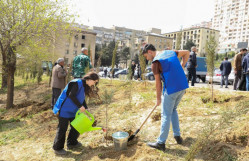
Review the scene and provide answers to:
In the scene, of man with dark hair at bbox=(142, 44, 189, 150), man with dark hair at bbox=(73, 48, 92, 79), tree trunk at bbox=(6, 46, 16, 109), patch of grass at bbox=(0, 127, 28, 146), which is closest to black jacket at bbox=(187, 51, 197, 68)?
man with dark hair at bbox=(73, 48, 92, 79)

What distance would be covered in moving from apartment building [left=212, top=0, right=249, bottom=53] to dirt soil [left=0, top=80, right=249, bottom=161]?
9453cm

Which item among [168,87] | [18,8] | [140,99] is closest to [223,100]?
[140,99]

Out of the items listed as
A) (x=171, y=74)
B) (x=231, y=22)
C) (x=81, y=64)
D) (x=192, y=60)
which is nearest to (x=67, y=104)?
(x=171, y=74)

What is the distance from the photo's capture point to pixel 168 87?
111 inches

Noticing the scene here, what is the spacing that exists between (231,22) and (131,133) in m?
117

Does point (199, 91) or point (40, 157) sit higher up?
point (199, 91)

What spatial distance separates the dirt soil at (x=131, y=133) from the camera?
9.30ft

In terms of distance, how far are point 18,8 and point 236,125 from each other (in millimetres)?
7439

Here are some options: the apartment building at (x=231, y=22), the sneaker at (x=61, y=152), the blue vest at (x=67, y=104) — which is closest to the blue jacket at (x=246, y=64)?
the blue vest at (x=67, y=104)

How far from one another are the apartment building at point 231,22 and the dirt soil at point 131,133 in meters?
94.5

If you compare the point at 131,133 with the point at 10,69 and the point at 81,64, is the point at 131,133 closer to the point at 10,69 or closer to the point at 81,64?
the point at 81,64

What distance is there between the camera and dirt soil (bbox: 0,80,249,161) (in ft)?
9.30

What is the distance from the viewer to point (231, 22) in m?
100

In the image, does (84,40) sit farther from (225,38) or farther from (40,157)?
(225,38)
